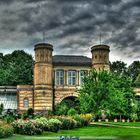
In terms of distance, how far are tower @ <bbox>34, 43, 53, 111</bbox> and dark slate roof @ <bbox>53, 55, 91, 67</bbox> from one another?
102 inches

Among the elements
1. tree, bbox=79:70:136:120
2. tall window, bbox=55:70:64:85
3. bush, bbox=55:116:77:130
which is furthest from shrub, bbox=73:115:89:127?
tall window, bbox=55:70:64:85

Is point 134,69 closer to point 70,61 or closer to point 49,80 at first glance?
point 70,61

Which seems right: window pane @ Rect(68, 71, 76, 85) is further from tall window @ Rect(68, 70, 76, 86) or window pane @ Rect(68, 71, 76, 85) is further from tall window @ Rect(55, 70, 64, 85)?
tall window @ Rect(55, 70, 64, 85)

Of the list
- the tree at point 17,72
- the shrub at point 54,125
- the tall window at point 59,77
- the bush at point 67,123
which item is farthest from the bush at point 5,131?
the tree at point 17,72

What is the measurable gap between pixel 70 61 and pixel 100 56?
4.82 metres

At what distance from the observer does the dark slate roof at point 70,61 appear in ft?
191

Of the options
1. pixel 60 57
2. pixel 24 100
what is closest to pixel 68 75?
pixel 60 57

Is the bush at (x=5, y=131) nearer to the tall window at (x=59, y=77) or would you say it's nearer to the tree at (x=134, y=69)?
the tall window at (x=59, y=77)

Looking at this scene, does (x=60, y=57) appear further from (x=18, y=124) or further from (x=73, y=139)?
(x=73, y=139)

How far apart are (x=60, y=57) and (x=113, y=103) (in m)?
24.4

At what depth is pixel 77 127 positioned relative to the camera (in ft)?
103

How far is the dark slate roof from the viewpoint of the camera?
58.3 meters

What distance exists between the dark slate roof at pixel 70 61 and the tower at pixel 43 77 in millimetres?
2600

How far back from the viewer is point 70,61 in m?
58.9
